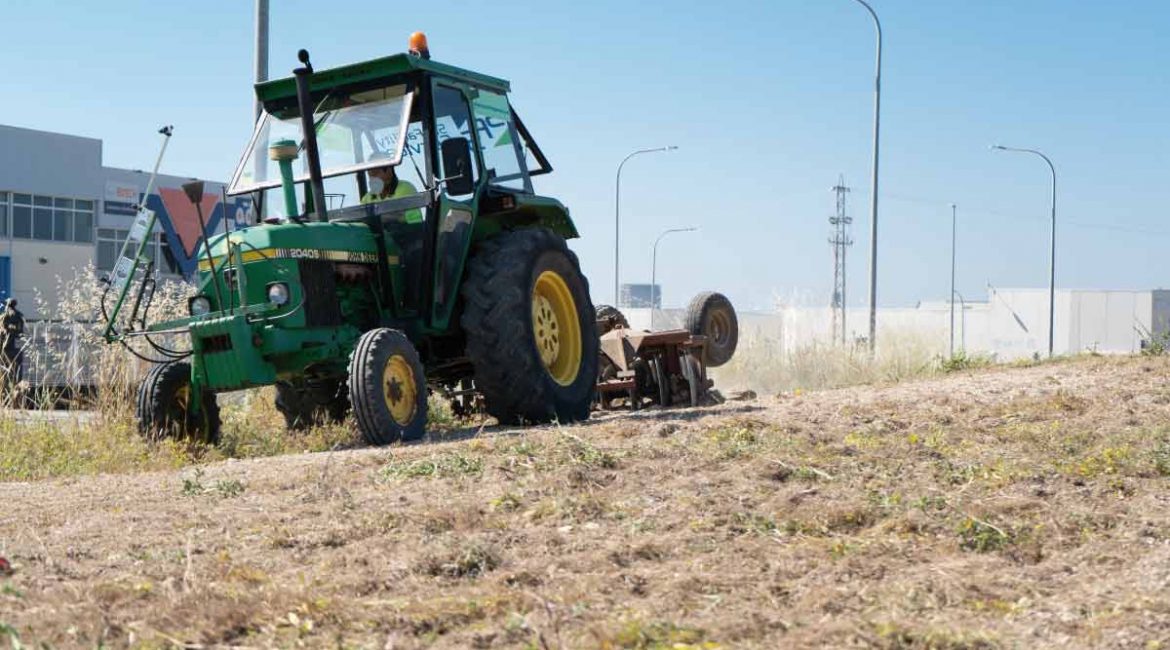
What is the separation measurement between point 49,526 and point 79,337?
7.02 m

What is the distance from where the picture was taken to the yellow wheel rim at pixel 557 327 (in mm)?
9875

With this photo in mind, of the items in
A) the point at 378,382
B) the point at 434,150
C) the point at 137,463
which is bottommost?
the point at 137,463

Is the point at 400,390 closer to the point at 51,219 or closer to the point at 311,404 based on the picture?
the point at 311,404

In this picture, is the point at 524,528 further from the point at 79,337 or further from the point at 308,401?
the point at 79,337

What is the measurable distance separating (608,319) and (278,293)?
4662 mm

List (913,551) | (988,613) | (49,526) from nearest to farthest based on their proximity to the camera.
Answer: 1. (988,613)
2. (913,551)
3. (49,526)

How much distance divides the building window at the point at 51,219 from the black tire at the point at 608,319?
35599 mm

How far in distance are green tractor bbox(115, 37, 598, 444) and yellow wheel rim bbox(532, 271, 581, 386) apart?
2 centimetres

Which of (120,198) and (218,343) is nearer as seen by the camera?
(218,343)

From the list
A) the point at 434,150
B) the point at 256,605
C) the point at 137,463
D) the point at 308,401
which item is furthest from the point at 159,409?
the point at 256,605

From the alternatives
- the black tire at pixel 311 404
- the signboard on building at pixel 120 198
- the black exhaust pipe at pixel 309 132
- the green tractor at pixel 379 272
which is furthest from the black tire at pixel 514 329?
the signboard on building at pixel 120 198

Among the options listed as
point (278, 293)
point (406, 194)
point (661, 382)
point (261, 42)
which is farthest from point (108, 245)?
point (278, 293)

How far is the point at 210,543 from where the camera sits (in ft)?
16.0

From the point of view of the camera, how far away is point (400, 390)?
8.49m
